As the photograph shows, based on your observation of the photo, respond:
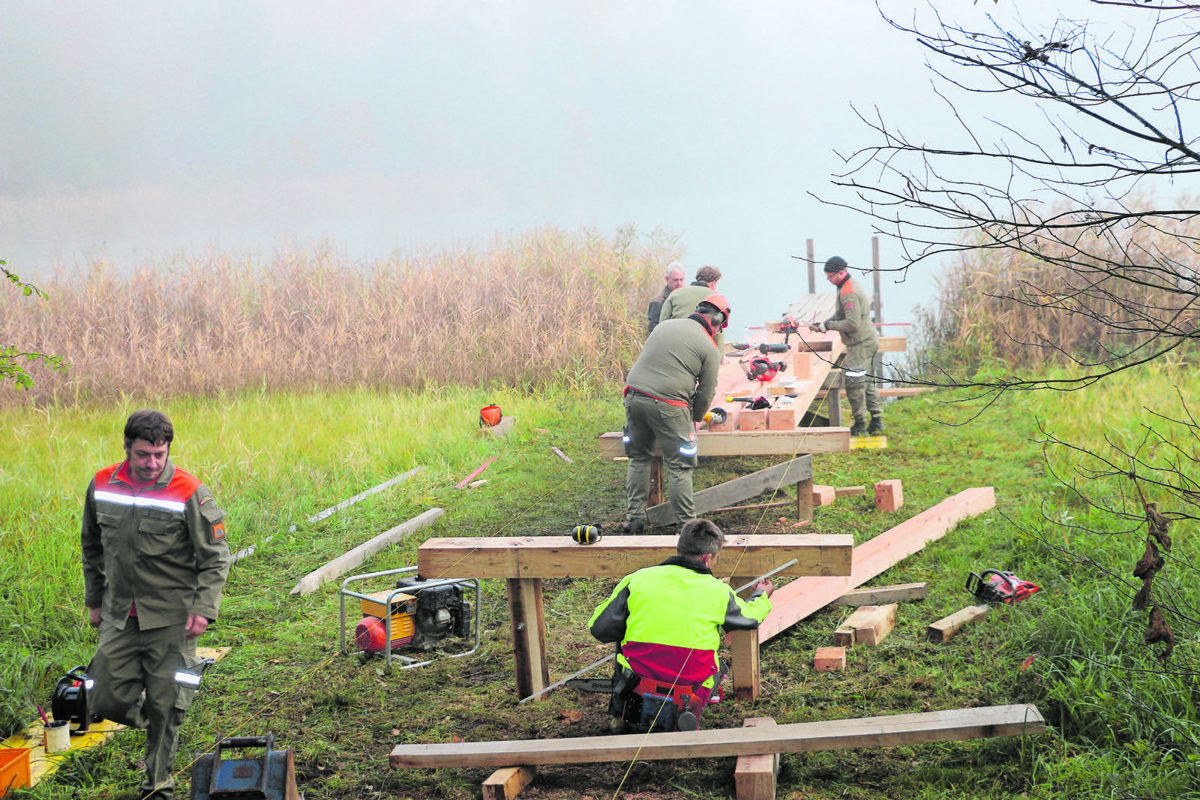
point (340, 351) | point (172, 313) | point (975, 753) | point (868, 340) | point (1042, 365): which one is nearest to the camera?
point (975, 753)

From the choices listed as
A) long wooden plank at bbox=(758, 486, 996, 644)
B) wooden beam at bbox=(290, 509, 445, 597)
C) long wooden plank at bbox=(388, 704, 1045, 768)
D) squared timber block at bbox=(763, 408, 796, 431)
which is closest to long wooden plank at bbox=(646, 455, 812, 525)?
squared timber block at bbox=(763, 408, 796, 431)

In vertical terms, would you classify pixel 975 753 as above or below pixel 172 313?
below

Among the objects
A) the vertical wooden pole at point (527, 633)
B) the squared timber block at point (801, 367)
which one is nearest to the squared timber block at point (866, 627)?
the vertical wooden pole at point (527, 633)

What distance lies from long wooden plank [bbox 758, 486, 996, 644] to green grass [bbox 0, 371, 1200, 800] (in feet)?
0.41

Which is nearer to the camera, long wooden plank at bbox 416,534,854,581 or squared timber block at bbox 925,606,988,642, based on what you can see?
long wooden plank at bbox 416,534,854,581

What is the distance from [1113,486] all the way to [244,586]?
646 cm

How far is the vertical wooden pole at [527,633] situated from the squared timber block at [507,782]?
2.72 ft

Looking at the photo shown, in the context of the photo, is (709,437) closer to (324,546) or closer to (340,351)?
(324,546)

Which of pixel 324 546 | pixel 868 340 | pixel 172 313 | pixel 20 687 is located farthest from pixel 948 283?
pixel 20 687

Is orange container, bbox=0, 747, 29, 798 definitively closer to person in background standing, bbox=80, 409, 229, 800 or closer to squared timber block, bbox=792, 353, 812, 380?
person in background standing, bbox=80, 409, 229, 800

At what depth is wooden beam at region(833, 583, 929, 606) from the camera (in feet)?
19.9

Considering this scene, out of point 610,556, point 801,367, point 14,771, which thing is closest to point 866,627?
point 610,556

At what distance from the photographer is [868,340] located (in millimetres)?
10805

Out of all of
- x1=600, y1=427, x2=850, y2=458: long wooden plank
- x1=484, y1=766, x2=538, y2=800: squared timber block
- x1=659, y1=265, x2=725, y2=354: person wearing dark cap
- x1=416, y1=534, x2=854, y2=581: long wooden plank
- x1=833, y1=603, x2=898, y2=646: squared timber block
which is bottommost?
x1=484, y1=766, x2=538, y2=800: squared timber block
